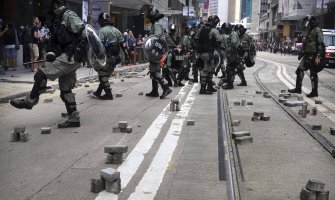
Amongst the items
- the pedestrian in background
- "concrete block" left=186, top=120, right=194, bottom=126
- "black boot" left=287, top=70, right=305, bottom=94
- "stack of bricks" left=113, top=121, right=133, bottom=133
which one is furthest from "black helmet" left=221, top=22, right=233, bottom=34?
"stack of bricks" left=113, top=121, right=133, bottom=133

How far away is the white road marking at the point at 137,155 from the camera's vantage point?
15.5ft

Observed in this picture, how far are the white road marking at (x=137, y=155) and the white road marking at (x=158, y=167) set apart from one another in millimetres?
151

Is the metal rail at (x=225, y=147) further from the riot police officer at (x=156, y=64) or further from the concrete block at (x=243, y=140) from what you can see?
the riot police officer at (x=156, y=64)

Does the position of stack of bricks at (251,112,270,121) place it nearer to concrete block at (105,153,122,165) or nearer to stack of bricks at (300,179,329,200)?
concrete block at (105,153,122,165)

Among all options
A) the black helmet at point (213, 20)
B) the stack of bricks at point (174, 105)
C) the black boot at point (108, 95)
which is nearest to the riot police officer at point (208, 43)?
the black helmet at point (213, 20)

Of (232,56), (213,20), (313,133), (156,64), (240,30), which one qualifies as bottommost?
(313,133)

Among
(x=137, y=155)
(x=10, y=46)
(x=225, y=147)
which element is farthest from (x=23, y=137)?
(x=10, y=46)

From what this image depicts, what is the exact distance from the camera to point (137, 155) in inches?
235

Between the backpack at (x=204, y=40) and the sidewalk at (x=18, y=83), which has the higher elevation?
the backpack at (x=204, y=40)

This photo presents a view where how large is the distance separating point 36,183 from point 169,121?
12.8 ft

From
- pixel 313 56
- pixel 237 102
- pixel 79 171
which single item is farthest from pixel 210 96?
pixel 79 171

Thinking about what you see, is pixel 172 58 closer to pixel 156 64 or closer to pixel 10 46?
pixel 156 64

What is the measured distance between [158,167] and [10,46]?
13795mm

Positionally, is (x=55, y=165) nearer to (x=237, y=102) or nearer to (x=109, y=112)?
(x=109, y=112)
